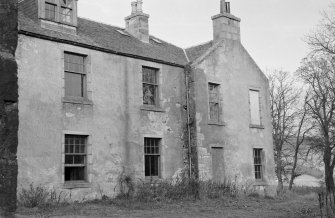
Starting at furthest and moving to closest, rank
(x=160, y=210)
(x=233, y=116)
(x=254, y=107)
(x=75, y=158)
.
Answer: (x=254, y=107) → (x=233, y=116) → (x=75, y=158) → (x=160, y=210)

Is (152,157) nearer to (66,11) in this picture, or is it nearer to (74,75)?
(74,75)

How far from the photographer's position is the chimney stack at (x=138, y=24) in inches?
840

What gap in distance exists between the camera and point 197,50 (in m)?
22.9

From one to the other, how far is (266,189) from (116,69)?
34.4ft

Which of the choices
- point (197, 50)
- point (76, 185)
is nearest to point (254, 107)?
point (197, 50)

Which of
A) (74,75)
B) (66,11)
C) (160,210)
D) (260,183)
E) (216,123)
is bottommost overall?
(160,210)

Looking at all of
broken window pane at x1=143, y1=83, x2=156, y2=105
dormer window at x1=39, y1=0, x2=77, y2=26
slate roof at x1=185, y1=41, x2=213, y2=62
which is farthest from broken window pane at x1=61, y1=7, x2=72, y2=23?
slate roof at x1=185, y1=41, x2=213, y2=62

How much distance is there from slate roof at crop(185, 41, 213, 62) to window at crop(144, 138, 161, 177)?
16.3ft

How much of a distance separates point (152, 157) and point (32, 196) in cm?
594

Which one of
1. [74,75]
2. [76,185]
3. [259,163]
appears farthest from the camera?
[259,163]

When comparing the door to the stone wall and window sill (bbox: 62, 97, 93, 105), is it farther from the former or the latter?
the stone wall

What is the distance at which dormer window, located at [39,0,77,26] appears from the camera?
16.3 metres

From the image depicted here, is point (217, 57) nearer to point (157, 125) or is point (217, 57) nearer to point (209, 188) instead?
point (157, 125)

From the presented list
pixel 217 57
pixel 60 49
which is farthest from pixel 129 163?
pixel 217 57
